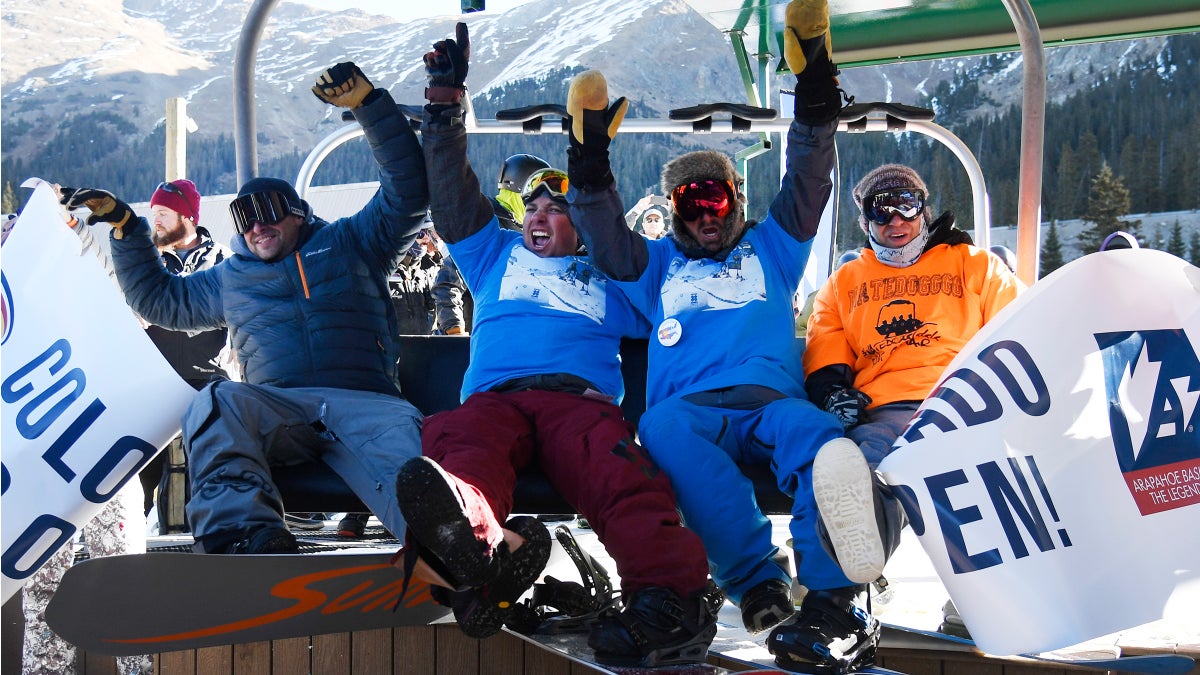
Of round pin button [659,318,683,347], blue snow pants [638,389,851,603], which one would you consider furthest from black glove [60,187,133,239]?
blue snow pants [638,389,851,603]

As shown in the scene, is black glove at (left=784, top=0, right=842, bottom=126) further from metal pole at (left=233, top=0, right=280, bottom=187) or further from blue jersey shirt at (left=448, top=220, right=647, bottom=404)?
metal pole at (left=233, top=0, right=280, bottom=187)

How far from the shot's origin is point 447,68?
114 inches

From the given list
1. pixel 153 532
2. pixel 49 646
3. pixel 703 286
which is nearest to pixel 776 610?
pixel 703 286

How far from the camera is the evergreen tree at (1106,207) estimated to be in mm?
18780

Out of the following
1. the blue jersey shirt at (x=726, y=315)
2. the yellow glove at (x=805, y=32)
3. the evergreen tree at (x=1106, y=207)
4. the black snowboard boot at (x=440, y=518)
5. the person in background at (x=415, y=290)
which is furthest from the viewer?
the evergreen tree at (x=1106, y=207)

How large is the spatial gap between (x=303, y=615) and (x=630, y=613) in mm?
754

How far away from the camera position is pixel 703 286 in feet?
9.48

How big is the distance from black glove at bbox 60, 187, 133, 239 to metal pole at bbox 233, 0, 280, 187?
1.20 feet

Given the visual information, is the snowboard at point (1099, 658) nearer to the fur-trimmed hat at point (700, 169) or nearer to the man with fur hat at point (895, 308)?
the man with fur hat at point (895, 308)

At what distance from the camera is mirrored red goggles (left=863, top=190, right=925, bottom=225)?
297 cm

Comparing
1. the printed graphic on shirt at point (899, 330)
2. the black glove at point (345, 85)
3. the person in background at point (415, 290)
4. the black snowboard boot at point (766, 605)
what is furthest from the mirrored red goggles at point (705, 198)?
the person in background at point (415, 290)

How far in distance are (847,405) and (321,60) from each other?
70034mm

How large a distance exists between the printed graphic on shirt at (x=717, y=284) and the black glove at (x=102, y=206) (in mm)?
1685

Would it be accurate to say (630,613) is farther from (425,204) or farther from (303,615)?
(425,204)
